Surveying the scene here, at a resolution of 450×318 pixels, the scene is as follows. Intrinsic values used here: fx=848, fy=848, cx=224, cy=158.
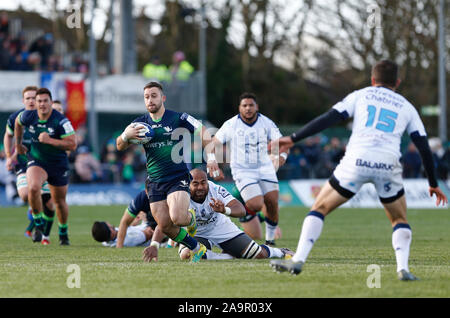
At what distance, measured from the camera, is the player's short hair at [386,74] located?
8.45 m

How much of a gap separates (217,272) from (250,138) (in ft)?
18.6

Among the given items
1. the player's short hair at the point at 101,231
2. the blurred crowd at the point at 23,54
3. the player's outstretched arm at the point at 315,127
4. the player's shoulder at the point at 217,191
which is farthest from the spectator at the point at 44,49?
the player's outstretched arm at the point at 315,127

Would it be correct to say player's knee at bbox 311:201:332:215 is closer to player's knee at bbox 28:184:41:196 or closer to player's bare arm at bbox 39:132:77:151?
player's bare arm at bbox 39:132:77:151

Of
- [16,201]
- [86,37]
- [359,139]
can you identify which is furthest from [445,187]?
[86,37]

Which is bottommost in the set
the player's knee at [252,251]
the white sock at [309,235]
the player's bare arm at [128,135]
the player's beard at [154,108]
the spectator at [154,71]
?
the player's knee at [252,251]

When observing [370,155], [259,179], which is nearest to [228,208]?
[370,155]

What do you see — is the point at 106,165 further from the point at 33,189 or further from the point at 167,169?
the point at 167,169

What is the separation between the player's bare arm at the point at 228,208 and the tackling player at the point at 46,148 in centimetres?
365

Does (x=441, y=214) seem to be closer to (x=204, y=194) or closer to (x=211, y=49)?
(x=204, y=194)

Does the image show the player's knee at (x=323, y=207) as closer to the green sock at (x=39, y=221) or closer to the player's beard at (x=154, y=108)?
the player's beard at (x=154, y=108)

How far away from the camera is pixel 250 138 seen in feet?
47.2

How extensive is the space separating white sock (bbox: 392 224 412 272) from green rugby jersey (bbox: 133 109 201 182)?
10.4 ft

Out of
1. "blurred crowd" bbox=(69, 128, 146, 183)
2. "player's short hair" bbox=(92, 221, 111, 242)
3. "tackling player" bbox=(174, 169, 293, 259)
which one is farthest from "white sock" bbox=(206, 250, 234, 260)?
"blurred crowd" bbox=(69, 128, 146, 183)

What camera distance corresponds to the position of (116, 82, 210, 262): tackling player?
34.0 feet
